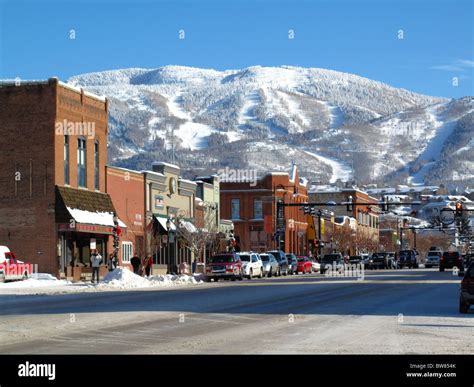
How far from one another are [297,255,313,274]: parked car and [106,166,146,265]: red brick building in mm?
17976

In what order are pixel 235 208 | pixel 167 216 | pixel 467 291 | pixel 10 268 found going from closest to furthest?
pixel 467 291 → pixel 10 268 → pixel 167 216 → pixel 235 208

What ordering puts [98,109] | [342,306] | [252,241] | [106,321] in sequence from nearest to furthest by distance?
1. [106,321]
2. [342,306]
3. [98,109]
4. [252,241]

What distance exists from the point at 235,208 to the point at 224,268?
54291 millimetres

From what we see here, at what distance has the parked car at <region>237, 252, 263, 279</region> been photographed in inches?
2611

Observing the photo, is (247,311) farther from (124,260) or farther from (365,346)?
(124,260)

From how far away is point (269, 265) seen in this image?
241 ft

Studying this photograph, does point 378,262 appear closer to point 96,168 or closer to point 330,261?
point 330,261

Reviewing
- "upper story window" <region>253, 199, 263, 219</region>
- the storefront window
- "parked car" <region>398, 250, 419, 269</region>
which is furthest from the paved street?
"upper story window" <region>253, 199, 263, 219</region>

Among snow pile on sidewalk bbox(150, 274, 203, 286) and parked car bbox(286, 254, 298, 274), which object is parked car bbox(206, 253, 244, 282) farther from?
parked car bbox(286, 254, 298, 274)

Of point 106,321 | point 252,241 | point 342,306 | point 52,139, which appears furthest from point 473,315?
point 252,241

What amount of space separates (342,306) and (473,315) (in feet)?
16.2

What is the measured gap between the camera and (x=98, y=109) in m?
68.1

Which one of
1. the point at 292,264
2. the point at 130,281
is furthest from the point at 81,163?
the point at 292,264

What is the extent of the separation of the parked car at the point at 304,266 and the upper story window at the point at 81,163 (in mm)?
27512
